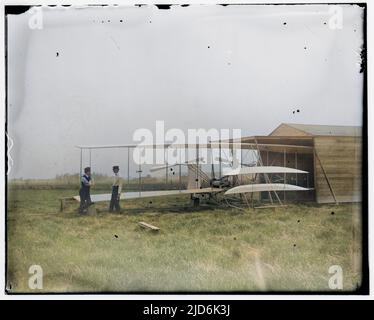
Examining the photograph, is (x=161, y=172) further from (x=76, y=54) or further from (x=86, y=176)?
(x=76, y=54)

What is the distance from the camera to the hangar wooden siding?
268 cm

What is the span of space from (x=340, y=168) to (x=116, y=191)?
188 cm

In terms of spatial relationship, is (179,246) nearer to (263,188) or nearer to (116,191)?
(116,191)

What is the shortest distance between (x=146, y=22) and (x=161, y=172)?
1247 mm

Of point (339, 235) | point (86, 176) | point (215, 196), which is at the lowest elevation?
point (339, 235)

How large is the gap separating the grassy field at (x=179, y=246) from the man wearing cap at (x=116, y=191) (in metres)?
0.07

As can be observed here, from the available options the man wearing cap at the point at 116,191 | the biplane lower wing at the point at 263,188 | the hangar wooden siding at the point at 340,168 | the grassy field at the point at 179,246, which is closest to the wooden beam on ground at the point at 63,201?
the grassy field at the point at 179,246

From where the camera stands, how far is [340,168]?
2.70 metres

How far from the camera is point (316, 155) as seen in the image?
2.73 m

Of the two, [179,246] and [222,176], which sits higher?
[222,176]

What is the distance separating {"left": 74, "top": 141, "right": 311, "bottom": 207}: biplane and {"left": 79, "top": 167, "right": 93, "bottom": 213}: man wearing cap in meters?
0.04

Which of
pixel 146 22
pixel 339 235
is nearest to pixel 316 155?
pixel 339 235

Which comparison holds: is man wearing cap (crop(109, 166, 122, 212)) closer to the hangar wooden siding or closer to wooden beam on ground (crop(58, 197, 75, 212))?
wooden beam on ground (crop(58, 197, 75, 212))

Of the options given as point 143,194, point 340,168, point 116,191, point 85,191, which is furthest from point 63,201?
point 340,168
